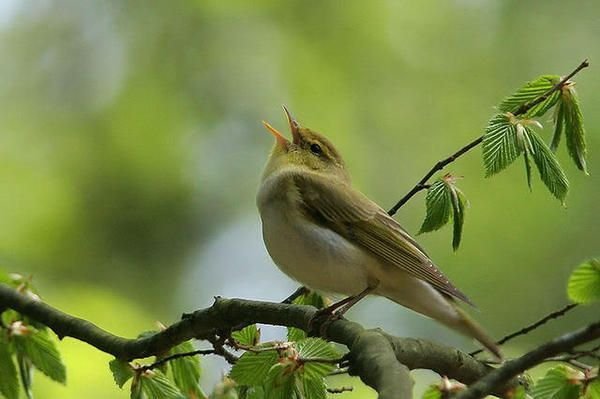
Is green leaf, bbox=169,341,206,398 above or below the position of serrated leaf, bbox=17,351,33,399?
below

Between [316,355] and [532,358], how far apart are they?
2.47ft

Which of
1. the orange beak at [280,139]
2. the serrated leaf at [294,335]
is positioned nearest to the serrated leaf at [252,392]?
the serrated leaf at [294,335]

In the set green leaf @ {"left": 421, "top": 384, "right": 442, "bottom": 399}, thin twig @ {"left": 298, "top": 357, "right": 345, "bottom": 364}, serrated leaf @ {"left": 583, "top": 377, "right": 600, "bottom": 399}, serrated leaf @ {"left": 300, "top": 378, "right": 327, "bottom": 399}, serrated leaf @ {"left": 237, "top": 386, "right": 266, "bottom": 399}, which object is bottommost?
serrated leaf @ {"left": 583, "top": 377, "right": 600, "bottom": 399}

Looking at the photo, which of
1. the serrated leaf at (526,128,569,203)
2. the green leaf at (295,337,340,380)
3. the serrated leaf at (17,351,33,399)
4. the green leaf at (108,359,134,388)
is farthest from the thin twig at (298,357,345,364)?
the serrated leaf at (17,351,33,399)

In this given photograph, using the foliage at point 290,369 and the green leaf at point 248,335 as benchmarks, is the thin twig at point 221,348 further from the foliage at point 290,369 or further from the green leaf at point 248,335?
the foliage at point 290,369

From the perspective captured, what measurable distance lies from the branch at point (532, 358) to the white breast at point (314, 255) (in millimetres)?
1884

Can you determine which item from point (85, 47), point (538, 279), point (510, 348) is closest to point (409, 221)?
point (538, 279)

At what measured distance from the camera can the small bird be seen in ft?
11.8

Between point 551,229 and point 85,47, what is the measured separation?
17.5 feet

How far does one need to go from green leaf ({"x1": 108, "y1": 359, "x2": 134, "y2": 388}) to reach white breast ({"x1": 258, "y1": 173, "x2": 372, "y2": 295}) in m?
1.00

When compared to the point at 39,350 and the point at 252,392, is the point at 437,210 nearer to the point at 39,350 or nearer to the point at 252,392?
the point at 252,392

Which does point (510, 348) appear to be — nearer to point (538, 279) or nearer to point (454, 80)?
point (538, 279)

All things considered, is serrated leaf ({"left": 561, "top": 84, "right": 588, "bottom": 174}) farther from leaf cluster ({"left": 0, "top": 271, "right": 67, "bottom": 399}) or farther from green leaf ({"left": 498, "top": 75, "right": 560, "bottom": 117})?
leaf cluster ({"left": 0, "top": 271, "right": 67, "bottom": 399})

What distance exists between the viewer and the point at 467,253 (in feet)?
22.4
